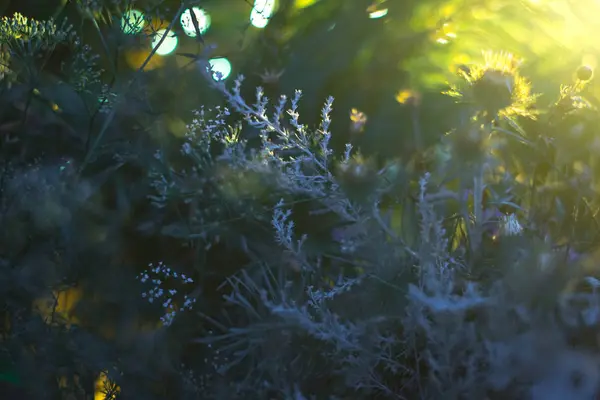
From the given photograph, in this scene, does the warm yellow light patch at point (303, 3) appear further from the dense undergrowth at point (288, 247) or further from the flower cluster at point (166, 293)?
the flower cluster at point (166, 293)

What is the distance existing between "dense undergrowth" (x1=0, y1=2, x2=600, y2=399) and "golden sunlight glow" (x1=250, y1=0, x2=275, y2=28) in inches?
2.8

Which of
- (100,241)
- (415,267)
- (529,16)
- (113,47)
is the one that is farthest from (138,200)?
(529,16)

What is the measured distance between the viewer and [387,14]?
0.75m

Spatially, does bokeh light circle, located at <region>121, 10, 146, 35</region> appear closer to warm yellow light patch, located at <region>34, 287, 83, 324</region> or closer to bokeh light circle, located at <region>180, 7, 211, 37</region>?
bokeh light circle, located at <region>180, 7, 211, 37</region>

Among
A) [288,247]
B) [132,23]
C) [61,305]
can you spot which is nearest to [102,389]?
[61,305]

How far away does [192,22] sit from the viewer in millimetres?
726

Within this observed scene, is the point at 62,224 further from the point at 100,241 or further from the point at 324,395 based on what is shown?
the point at 324,395

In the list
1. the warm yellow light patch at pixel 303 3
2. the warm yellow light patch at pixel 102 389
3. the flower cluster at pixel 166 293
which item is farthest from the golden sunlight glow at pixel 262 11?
the warm yellow light patch at pixel 102 389

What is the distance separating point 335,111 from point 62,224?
27cm

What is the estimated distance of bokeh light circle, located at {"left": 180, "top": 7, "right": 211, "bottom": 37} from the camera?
0.73m

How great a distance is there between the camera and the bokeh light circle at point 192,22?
2.41 feet

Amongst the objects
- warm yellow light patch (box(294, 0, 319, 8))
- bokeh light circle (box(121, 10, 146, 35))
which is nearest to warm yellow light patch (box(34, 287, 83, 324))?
bokeh light circle (box(121, 10, 146, 35))

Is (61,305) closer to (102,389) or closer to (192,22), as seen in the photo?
(102,389)

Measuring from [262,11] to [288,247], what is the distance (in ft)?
0.96
